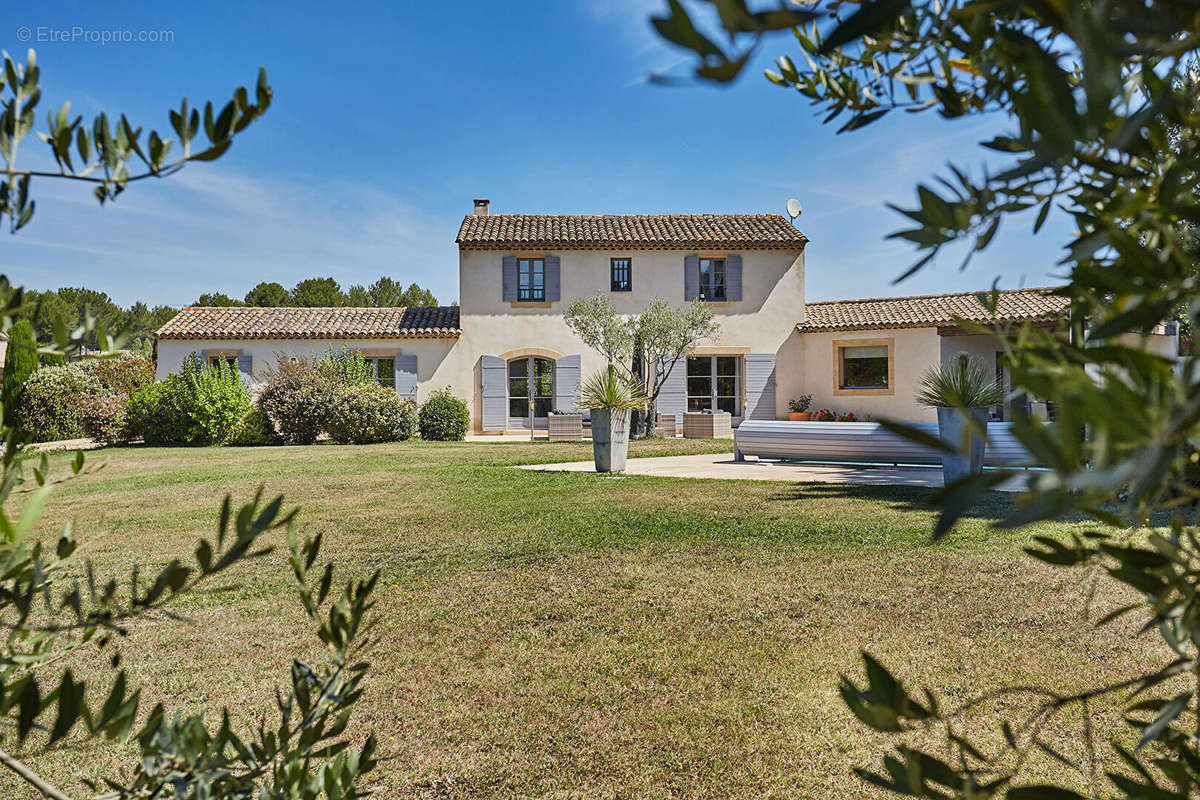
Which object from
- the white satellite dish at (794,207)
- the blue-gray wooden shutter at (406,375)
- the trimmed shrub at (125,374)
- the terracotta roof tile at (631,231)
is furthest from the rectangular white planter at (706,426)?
the trimmed shrub at (125,374)

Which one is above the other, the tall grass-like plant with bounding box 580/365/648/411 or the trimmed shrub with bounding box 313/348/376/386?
the trimmed shrub with bounding box 313/348/376/386

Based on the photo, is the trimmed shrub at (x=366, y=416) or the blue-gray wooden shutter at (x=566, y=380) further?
the blue-gray wooden shutter at (x=566, y=380)

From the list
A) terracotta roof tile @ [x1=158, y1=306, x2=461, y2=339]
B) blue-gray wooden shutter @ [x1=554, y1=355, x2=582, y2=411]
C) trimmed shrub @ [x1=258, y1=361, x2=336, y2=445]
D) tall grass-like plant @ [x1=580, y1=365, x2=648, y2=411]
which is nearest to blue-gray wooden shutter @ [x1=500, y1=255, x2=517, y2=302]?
terracotta roof tile @ [x1=158, y1=306, x2=461, y2=339]

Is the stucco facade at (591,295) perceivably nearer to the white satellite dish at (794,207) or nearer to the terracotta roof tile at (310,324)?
the terracotta roof tile at (310,324)

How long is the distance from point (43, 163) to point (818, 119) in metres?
1.08

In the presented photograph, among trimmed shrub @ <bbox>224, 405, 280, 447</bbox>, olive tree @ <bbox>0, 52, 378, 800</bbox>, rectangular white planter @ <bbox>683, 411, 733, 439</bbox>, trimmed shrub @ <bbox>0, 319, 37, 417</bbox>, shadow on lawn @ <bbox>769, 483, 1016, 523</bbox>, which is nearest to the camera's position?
olive tree @ <bbox>0, 52, 378, 800</bbox>

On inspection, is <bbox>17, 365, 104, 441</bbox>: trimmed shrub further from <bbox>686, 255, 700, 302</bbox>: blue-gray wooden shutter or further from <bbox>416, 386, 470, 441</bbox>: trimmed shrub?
<bbox>686, 255, 700, 302</bbox>: blue-gray wooden shutter

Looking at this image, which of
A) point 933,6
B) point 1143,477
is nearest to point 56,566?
point 1143,477

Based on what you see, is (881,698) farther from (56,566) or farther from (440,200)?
(440,200)

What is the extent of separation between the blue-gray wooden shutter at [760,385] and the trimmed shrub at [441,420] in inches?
307

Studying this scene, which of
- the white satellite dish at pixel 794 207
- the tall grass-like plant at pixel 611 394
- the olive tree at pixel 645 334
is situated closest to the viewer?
the tall grass-like plant at pixel 611 394

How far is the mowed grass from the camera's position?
261 centimetres

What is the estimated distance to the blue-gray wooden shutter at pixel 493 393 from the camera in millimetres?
20484

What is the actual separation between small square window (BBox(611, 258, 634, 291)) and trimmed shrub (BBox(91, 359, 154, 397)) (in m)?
13.0
